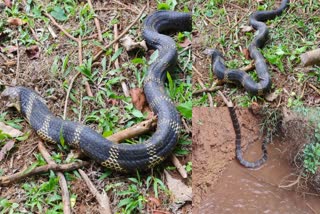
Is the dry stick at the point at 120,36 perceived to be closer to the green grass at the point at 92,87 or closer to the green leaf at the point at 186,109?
the green grass at the point at 92,87

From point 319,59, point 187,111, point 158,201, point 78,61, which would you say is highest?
point 319,59

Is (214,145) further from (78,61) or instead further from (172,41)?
(78,61)

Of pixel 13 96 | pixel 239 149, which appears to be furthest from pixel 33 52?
pixel 239 149

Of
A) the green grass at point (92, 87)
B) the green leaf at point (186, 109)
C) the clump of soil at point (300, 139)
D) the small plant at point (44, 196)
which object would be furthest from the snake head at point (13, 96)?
the clump of soil at point (300, 139)

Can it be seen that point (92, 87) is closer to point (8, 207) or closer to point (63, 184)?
point (63, 184)

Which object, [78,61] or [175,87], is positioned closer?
[175,87]

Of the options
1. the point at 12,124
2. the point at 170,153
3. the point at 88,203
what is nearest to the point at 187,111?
the point at 170,153

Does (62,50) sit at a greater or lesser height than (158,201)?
greater

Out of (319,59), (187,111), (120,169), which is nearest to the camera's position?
(319,59)
